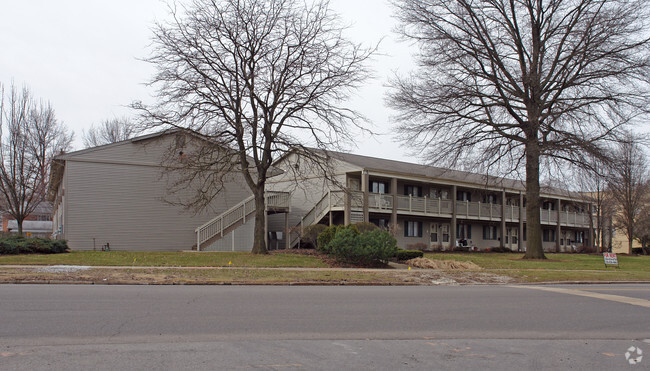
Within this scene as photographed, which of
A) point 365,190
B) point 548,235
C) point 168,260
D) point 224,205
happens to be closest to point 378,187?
point 365,190

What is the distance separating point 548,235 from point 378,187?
25.0m

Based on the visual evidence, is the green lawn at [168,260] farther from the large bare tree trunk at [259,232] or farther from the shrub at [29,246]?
the large bare tree trunk at [259,232]

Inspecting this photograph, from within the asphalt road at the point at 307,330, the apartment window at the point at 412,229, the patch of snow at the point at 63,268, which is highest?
the apartment window at the point at 412,229

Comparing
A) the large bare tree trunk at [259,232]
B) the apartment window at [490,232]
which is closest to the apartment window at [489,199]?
the apartment window at [490,232]

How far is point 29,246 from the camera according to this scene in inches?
818

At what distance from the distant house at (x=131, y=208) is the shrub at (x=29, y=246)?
3874 mm

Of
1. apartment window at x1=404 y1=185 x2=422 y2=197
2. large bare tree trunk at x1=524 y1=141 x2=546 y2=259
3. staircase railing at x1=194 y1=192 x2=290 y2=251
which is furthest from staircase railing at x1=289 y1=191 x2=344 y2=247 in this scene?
large bare tree trunk at x1=524 y1=141 x2=546 y2=259

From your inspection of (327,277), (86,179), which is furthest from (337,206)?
(327,277)

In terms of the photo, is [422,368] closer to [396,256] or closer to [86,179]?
[396,256]

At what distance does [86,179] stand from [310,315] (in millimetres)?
20278

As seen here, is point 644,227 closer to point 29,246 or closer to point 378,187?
point 378,187

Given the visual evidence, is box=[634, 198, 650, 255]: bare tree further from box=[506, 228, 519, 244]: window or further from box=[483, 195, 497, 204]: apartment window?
box=[483, 195, 497, 204]: apartment window

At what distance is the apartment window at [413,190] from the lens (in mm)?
38709

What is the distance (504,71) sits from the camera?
27875 mm
